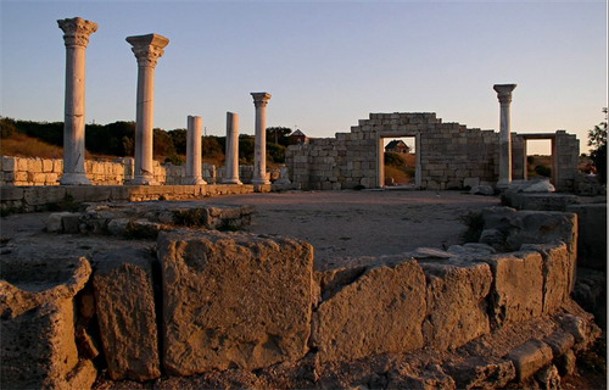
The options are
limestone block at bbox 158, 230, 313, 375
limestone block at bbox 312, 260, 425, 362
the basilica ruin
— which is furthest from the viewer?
limestone block at bbox 312, 260, 425, 362

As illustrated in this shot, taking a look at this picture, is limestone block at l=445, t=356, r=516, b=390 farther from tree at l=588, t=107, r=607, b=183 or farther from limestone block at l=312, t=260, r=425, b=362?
tree at l=588, t=107, r=607, b=183

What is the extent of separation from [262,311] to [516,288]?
2408mm

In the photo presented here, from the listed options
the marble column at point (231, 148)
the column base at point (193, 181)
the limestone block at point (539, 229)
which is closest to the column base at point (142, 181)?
the column base at point (193, 181)

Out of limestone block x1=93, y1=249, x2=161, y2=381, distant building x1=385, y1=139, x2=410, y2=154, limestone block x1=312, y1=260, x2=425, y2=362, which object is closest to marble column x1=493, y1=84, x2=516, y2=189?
limestone block x1=312, y1=260, x2=425, y2=362

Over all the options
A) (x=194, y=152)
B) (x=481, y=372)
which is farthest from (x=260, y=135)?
(x=481, y=372)

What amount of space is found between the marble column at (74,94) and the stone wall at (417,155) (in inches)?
507

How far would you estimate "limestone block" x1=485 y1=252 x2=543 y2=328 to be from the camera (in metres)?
4.14

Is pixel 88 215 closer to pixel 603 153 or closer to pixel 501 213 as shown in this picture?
pixel 501 213

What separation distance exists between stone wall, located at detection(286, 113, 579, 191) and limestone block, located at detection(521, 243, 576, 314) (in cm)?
1853

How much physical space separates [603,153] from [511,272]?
21438 mm

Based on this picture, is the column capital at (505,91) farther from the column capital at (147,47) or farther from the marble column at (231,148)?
the column capital at (147,47)

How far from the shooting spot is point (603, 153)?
22125 mm

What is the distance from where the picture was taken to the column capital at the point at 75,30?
1214 centimetres

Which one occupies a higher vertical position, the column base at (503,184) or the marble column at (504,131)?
the marble column at (504,131)
